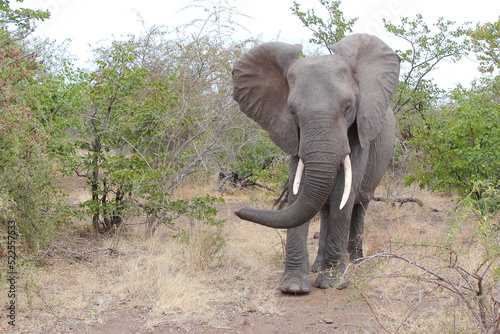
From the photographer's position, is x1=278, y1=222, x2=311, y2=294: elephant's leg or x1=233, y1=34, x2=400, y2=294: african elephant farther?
x1=278, y1=222, x2=311, y2=294: elephant's leg

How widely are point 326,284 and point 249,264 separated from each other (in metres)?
1.30

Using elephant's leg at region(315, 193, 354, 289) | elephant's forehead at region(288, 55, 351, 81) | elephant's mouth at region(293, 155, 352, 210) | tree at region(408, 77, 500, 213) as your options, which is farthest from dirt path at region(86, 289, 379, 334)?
tree at region(408, 77, 500, 213)

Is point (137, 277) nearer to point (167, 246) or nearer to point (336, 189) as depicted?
point (167, 246)

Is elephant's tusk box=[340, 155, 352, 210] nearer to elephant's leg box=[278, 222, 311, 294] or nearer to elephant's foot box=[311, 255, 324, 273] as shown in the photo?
elephant's leg box=[278, 222, 311, 294]

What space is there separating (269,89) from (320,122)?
125cm

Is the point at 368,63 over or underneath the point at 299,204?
over

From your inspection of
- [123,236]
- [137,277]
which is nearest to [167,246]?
[123,236]

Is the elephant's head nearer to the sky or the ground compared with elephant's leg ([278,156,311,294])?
nearer to the sky

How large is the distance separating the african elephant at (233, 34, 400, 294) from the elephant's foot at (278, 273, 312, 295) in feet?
0.04

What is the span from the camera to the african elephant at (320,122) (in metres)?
5.06

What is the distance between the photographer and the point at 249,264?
6723mm

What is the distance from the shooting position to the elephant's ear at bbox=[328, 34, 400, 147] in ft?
18.2

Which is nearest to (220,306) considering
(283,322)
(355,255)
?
(283,322)

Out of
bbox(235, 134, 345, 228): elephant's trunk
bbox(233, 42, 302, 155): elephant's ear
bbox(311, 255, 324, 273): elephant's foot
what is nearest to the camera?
bbox(235, 134, 345, 228): elephant's trunk
